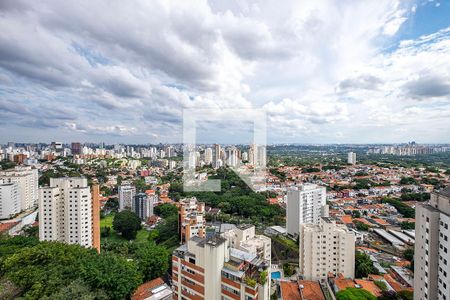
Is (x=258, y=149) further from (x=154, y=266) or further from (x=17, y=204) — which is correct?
(x=17, y=204)

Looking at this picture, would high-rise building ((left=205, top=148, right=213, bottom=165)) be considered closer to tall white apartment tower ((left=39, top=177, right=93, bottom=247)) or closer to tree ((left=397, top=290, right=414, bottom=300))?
tall white apartment tower ((left=39, top=177, right=93, bottom=247))

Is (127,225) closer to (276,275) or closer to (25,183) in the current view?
(276,275)

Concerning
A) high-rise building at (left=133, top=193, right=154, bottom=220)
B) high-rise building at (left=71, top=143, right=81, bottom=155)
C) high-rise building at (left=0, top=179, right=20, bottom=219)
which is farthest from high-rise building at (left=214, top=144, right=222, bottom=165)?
high-rise building at (left=71, top=143, right=81, bottom=155)

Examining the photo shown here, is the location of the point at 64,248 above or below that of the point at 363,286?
above

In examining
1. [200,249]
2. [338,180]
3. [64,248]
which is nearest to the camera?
[200,249]

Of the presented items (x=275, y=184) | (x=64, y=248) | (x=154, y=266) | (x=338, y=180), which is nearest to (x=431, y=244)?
(x=154, y=266)

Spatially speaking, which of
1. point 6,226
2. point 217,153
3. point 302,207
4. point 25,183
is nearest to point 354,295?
point 217,153
